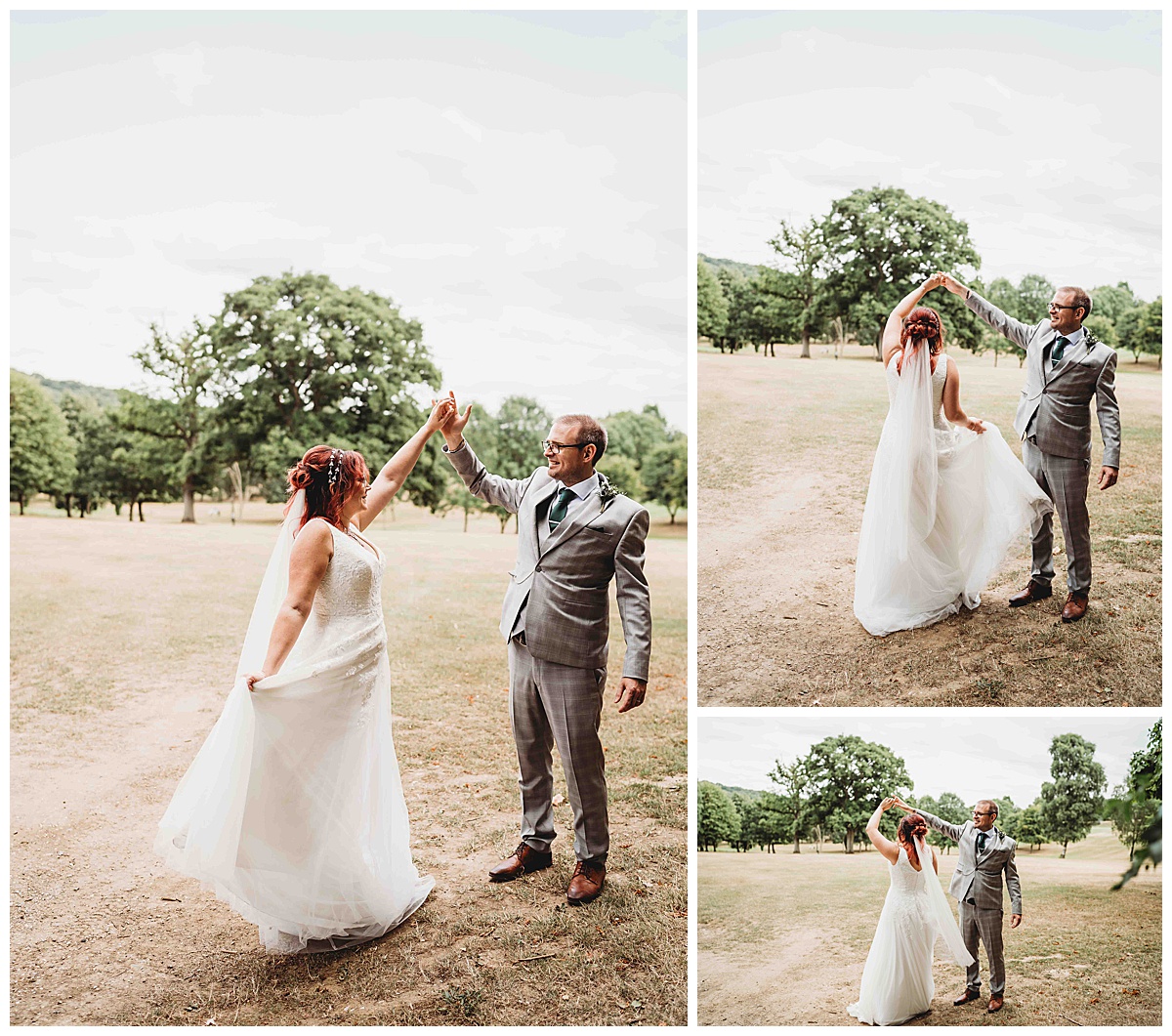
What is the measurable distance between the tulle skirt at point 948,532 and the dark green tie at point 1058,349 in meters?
0.36

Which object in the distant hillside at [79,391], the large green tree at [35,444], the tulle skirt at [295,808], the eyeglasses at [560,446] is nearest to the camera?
the tulle skirt at [295,808]

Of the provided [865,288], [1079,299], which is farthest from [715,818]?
[1079,299]

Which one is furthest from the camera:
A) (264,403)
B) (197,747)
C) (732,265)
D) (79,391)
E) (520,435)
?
(520,435)

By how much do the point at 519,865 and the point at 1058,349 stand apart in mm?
3205

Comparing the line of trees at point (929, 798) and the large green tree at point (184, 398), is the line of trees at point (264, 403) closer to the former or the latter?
the large green tree at point (184, 398)

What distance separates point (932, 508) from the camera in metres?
4.19

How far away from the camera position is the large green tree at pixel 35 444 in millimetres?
7211

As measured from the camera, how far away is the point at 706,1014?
3994mm

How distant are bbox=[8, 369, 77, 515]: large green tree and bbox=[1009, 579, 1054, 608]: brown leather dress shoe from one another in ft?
22.7

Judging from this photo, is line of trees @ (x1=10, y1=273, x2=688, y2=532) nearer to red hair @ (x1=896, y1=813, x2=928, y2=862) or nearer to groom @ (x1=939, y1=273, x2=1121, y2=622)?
groom @ (x1=939, y1=273, x2=1121, y2=622)

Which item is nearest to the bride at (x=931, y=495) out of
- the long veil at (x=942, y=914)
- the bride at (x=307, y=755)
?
the long veil at (x=942, y=914)

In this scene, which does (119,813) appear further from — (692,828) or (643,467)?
(643,467)

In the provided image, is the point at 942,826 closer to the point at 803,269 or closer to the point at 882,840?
the point at 882,840

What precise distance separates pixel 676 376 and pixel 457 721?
355 cm
